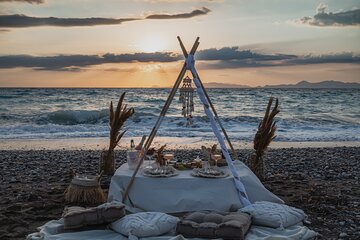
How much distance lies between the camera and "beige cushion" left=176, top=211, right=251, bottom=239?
5191 millimetres

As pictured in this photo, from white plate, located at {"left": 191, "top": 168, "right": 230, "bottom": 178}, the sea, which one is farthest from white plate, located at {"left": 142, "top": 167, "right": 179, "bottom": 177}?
the sea

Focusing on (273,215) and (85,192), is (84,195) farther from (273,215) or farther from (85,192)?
(273,215)

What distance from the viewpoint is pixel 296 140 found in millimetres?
18250

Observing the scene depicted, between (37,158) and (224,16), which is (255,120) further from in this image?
(37,158)

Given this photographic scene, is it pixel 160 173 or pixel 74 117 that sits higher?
pixel 160 173

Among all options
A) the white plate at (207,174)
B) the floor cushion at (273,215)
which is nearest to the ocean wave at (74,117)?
the white plate at (207,174)

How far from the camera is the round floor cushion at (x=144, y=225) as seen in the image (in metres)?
5.34

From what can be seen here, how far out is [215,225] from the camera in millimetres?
5309

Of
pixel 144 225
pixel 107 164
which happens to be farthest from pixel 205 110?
pixel 107 164

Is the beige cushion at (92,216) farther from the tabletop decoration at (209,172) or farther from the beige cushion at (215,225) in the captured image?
the tabletop decoration at (209,172)

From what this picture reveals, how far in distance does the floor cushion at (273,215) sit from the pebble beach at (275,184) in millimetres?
472

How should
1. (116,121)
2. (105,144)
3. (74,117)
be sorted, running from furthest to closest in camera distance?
(74,117), (105,144), (116,121)

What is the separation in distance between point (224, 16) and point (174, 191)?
29.7ft

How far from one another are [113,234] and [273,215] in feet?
6.67
